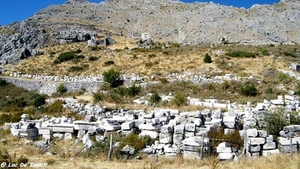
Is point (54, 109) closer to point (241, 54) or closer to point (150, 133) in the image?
point (150, 133)

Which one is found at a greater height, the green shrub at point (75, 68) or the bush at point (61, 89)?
the green shrub at point (75, 68)

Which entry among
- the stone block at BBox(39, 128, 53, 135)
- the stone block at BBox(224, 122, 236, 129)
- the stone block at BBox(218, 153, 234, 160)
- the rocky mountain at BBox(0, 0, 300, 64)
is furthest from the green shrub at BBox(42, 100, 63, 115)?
the rocky mountain at BBox(0, 0, 300, 64)

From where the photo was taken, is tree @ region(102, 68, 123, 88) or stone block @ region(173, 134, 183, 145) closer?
stone block @ region(173, 134, 183, 145)

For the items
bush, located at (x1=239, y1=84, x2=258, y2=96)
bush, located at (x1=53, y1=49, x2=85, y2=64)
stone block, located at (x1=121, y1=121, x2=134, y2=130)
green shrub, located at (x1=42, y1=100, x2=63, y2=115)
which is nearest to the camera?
stone block, located at (x1=121, y1=121, x2=134, y2=130)

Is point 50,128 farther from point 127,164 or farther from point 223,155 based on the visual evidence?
point 223,155

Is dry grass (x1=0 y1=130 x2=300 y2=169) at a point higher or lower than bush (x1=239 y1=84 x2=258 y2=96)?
lower

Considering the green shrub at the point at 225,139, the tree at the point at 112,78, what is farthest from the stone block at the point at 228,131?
the tree at the point at 112,78

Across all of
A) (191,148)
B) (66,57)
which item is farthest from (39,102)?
(191,148)

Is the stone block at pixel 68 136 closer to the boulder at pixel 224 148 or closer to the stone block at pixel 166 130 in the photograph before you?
the stone block at pixel 166 130

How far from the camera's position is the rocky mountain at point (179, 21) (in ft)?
224

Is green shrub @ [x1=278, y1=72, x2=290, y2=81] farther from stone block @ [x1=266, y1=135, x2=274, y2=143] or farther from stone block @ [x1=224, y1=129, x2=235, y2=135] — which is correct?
stone block @ [x1=266, y1=135, x2=274, y2=143]

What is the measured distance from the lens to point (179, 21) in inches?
3174

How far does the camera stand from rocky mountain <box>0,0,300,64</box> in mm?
68312

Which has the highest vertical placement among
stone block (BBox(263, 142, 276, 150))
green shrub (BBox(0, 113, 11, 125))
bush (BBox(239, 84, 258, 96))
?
bush (BBox(239, 84, 258, 96))
